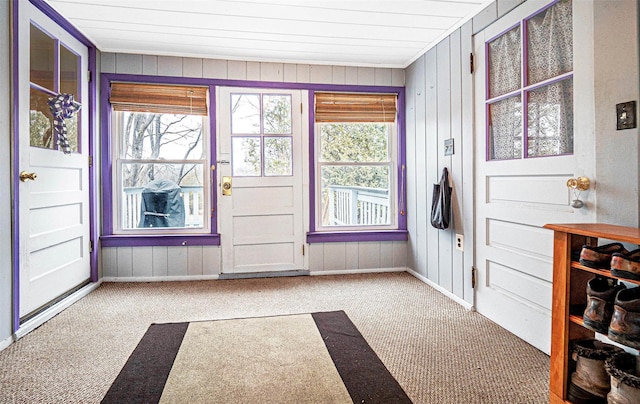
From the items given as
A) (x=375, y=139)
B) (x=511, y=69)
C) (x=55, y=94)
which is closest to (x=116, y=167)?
(x=55, y=94)

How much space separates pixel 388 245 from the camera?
13.3ft

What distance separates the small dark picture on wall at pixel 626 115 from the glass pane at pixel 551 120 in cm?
30

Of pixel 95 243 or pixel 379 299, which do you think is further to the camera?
pixel 95 243

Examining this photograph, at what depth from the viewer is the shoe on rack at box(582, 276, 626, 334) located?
4.60ft

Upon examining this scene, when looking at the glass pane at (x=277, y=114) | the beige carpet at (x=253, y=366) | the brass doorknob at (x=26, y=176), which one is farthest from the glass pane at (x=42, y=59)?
the beige carpet at (x=253, y=366)

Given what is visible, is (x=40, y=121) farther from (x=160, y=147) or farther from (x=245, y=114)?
(x=245, y=114)

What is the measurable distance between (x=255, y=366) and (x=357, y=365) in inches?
20.7

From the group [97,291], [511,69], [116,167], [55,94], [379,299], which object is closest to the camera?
[511,69]

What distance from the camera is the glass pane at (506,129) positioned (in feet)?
7.84

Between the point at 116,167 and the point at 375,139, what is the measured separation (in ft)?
8.45

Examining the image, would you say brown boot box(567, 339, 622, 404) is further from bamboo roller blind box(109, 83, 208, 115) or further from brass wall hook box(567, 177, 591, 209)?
bamboo roller blind box(109, 83, 208, 115)

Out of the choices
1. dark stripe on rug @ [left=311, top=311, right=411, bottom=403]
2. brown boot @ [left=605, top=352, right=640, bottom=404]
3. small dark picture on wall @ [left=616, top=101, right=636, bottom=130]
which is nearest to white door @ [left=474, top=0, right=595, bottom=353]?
small dark picture on wall @ [left=616, top=101, right=636, bottom=130]

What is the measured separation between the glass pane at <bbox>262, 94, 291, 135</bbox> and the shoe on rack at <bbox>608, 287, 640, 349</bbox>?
10.1 ft

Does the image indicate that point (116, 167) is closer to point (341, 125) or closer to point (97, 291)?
point (97, 291)
